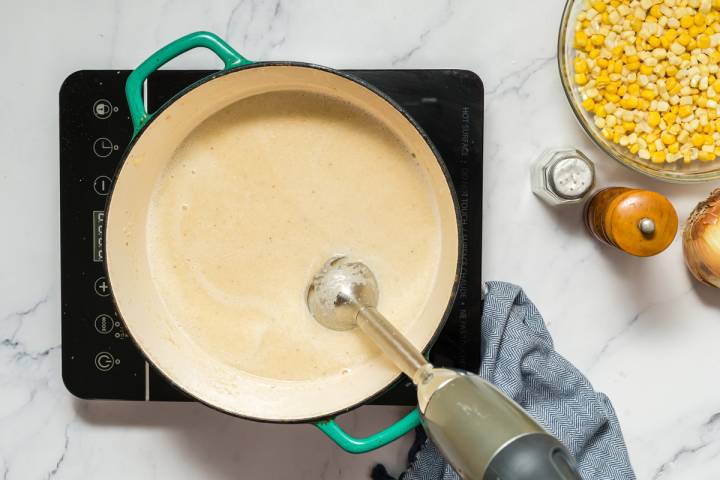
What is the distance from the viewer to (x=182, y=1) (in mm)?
763

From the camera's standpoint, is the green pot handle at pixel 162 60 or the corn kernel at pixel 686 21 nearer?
the green pot handle at pixel 162 60

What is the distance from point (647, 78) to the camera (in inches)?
28.5

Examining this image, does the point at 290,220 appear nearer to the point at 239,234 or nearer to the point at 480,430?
the point at 239,234

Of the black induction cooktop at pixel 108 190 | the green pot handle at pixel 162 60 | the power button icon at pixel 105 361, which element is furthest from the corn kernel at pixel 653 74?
the power button icon at pixel 105 361

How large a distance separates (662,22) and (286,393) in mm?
579

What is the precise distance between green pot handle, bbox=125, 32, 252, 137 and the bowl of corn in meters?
0.36

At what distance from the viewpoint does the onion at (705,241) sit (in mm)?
723

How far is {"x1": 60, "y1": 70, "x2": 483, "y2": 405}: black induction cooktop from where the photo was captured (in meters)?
Result: 0.72

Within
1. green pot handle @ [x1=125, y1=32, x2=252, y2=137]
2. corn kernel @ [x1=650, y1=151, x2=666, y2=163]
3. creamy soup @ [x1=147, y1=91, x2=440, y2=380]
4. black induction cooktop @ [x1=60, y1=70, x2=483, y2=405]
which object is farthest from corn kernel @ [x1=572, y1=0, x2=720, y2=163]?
green pot handle @ [x1=125, y1=32, x2=252, y2=137]

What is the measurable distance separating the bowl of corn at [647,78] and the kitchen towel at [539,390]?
0.21 meters

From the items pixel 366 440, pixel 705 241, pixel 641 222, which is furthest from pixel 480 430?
pixel 705 241

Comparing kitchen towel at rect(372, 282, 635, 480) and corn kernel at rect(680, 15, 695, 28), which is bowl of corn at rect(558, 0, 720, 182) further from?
kitchen towel at rect(372, 282, 635, 480)

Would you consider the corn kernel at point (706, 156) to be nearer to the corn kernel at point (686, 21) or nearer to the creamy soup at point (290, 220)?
the corn kernel at point (686, 21)

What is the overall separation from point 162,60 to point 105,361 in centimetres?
36
